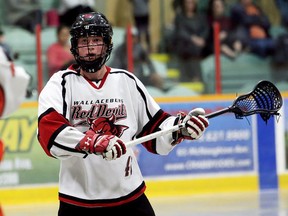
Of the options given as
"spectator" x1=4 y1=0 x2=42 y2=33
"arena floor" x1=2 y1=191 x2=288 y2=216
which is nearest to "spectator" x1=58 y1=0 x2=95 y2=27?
"spectator" x1=4 y1=0 x2=42 y2=33

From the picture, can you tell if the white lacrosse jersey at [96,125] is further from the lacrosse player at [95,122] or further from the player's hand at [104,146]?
the player's hand at [104,146]

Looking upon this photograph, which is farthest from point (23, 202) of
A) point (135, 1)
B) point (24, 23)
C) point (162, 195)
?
point (135, 1)

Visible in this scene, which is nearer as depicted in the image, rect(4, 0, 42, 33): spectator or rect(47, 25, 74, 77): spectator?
rect(47, 25, 74, 77): spectator

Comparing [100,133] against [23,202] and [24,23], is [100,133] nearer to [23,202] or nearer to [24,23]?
[23,202]

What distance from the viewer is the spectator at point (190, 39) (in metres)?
10.2

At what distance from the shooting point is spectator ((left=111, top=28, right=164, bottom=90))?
9906mm

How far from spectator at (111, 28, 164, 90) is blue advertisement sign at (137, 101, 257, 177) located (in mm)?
307

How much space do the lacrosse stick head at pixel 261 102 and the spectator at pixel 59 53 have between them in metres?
5.05

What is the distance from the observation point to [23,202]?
9.50m

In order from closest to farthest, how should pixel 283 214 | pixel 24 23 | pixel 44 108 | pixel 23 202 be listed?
1. pixel 44 108
2. pixel 283 214
3. pixel 23 202
4. pixel 24 23

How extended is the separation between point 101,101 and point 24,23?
21.4 ft

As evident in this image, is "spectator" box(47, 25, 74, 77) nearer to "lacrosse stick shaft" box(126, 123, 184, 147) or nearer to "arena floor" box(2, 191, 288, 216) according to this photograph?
"arena floor" box(2, 191, 288, 216)

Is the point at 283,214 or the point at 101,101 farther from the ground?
the point at 101,101

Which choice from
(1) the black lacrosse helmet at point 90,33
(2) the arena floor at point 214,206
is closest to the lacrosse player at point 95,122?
(1) the black lacrosse helmet at point 90,33
